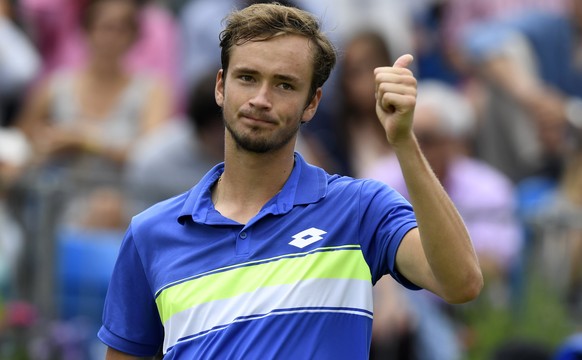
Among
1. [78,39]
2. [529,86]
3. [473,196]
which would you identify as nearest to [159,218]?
[473,196]

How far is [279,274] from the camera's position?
407 cm

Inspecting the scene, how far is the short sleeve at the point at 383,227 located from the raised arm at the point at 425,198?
0.18 metres

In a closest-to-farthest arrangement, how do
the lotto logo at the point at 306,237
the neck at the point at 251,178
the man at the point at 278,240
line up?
the man at the point at 278,240
the lotto logo at the point at 306,237
the neck at the point at 251,178

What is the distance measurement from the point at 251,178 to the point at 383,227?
45 centimetres

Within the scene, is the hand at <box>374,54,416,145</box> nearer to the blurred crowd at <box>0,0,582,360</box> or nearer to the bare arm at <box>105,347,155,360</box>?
the bare arm at <box>105,347,155,360</box>

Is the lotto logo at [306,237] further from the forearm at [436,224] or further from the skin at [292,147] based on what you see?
the forearm at [436,224]

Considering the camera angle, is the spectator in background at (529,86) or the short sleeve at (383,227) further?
the spectator in background at (529,86)

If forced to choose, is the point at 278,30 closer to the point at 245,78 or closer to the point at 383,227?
the point at 245,78

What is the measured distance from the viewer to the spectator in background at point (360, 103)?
9.73m

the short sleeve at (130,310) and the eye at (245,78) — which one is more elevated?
the eye at (245,78)

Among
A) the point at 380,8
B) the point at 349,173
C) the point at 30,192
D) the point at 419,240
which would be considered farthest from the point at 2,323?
the point at 419,240

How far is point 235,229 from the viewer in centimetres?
417

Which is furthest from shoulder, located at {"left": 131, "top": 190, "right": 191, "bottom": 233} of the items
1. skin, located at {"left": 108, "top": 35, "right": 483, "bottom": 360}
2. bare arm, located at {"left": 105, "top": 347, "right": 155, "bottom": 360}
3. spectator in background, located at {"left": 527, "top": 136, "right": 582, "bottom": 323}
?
spectator in background, located at {"left": 527, "top": 136, "right": 582, "bottom": 323}

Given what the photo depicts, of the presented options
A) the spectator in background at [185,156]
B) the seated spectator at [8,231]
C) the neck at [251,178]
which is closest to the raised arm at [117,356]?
the neck at [251,178]
